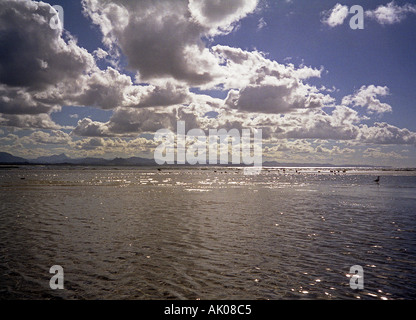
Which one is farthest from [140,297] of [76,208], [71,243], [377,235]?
[76,208]

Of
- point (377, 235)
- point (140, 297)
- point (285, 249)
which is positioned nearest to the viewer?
point (140, 297)

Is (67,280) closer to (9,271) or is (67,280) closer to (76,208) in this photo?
(9,271)

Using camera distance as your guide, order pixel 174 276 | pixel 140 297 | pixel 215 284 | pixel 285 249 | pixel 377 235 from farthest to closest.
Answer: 1. pixel 377 235
2. pixel 285 249
3. pixel 174 276
4. pixel 215 284
5. pixel 140 297

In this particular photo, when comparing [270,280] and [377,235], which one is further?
[377,235]

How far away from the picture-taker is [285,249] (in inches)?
585

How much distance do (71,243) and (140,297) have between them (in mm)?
8281

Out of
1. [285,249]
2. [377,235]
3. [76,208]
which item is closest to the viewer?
[285,249]

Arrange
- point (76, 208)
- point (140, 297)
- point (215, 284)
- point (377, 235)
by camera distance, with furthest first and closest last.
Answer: point (76, 208)
point (377, 235)
point (215, 284)
point (140, 297)
